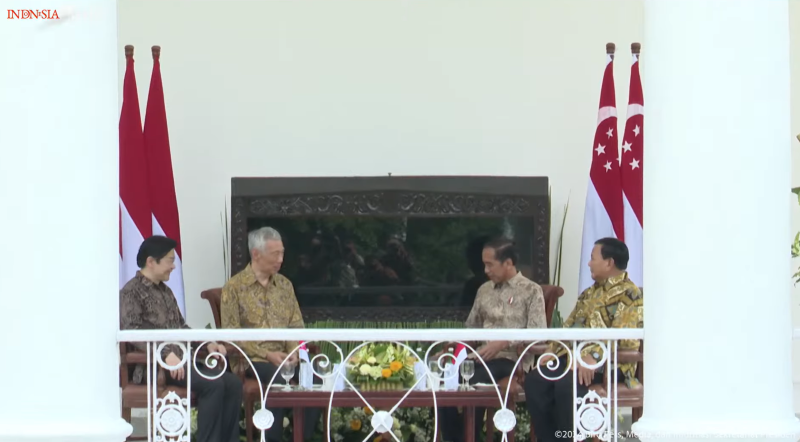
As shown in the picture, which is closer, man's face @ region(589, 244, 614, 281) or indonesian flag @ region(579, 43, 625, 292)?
man's face @ region(589, 244, 614, 281)

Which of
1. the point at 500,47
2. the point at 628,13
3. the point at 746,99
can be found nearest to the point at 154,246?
the point at 746,99

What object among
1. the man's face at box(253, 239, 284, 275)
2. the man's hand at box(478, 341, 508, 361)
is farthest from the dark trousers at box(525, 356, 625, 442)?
the man's face at box(253, 239, 284, 275)

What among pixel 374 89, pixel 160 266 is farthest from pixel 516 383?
pixel 374 89

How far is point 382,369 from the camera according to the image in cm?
532

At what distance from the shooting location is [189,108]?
25.7 feet

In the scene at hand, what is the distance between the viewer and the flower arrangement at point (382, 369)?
5.31m

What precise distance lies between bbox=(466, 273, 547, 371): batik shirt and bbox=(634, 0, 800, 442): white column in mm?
1899

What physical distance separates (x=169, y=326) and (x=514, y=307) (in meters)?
1.67

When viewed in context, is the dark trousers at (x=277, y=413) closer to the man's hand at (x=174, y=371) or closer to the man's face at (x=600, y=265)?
the man's hand at (x=174, y=371)

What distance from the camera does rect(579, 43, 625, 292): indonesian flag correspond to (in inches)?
287

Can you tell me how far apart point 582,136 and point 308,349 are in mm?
2670

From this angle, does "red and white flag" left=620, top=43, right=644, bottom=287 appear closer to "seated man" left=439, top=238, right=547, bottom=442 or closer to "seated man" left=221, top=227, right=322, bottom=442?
"seated man" left=439, top=238, right=547, bottom=442

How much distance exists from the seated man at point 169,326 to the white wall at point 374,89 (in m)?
2.29

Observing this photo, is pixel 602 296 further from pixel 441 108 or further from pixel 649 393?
pixel 441 108
